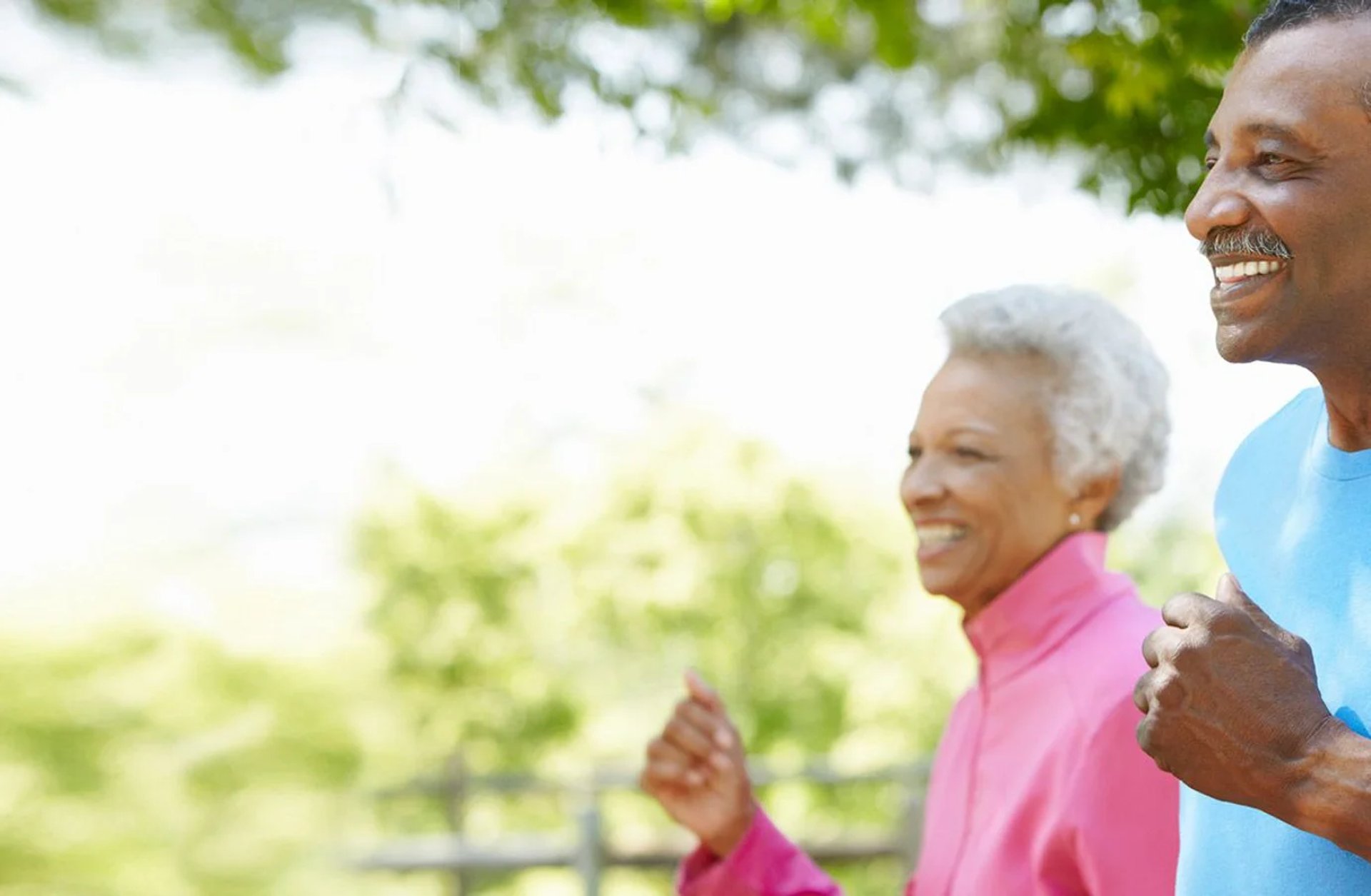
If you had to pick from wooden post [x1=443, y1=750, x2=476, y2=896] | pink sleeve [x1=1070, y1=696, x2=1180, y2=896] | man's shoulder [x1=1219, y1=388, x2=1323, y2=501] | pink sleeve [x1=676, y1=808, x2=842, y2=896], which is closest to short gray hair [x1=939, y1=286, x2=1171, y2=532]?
pink sleeve [x1=1070, y1=696, x2=1180, y2=896]

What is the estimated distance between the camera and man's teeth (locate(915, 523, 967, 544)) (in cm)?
250

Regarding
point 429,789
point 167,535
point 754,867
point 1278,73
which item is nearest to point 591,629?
point 429,789

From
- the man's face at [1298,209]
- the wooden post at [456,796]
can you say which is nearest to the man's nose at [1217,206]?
the man's face at [1298,209]

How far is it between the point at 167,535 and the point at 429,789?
23.7ft

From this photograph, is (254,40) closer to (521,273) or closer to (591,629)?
(591,629)

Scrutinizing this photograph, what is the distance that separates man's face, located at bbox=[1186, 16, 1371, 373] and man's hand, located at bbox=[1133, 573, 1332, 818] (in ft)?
0.89

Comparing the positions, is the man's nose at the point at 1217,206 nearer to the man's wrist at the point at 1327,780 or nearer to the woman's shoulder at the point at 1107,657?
the man's wrist at the point at 1327,780

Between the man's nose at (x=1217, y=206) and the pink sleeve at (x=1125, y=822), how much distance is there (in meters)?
0.86

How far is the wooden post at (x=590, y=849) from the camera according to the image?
734 cm

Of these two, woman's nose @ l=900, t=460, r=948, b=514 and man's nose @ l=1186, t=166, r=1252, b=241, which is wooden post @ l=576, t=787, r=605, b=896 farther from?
man's nose @ l=1186, t=166, r=1252, b=241

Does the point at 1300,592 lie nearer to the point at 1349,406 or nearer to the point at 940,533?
the point at 1349,406

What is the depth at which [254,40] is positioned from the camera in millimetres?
5363

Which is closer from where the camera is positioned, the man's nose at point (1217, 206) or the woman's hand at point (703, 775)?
the man's nose at point (1217, 206)

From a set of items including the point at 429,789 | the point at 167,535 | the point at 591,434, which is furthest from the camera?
the point at 591,434
